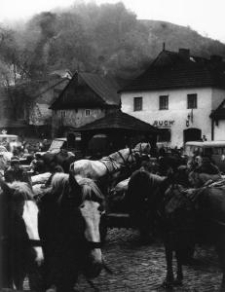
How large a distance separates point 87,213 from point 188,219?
94.5 inches

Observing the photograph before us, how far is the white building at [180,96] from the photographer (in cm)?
3884

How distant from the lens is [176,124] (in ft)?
131

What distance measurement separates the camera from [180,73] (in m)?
40.2

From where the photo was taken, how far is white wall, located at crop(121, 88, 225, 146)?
3891 cm

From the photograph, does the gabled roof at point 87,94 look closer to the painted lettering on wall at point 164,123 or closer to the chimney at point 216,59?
the painted lettering on wall at point 164,123

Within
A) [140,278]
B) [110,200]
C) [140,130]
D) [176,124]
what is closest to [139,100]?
[176,124]

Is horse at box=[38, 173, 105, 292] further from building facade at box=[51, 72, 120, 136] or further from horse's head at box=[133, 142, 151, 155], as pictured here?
building facade at box=[51, 72, 120, 136]

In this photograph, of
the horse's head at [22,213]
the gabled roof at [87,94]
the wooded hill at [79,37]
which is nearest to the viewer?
the horse's head at [22,213]

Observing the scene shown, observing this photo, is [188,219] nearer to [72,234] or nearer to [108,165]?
→ [72,234]

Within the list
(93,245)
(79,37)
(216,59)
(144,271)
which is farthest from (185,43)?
(93,245)

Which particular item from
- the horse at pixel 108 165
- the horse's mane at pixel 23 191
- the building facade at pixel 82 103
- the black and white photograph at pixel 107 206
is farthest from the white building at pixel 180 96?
the horse's mane at pixel 23 191

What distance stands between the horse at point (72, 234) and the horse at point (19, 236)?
7.8 inches

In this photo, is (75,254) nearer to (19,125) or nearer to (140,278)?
(140,278)

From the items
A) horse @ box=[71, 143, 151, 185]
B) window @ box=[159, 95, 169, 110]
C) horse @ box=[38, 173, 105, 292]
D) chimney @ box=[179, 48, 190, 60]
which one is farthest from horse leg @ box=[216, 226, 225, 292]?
window @ box=[159, 95, 169, 110]
